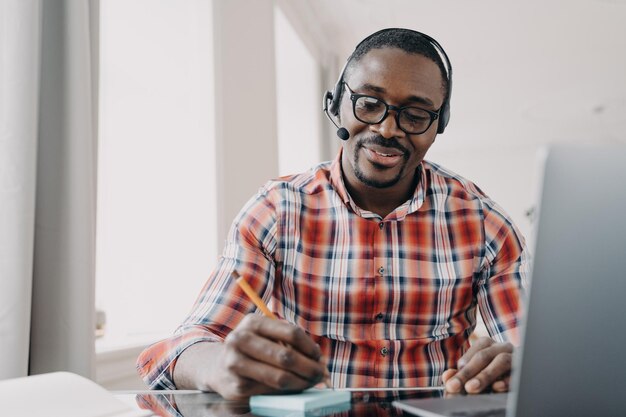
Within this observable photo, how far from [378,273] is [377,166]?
23 centimetres

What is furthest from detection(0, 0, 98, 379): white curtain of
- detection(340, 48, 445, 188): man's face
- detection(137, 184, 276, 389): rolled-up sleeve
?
detection(340, 48, 445, 188): man's face

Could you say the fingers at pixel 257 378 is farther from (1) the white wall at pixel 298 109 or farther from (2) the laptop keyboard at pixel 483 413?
(1) the white wall at pixel 298 109

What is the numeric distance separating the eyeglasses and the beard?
36 millimetres

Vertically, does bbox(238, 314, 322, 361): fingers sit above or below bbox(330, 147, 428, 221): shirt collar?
below

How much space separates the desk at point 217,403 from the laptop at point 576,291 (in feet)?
0.78

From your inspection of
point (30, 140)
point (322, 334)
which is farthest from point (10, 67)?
point (322, 334)

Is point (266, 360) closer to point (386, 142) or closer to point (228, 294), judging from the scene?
point (228, 294)

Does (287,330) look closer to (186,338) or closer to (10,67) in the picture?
(186,338)

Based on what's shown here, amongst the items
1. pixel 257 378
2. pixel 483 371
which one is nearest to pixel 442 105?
pixel 483 371

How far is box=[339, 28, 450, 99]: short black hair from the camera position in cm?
133

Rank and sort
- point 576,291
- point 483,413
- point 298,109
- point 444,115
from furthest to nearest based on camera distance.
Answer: point 298,109 → point 444,115 → point 483,413 → point 576,291

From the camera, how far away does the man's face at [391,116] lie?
50.3 inches

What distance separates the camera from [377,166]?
130 cm

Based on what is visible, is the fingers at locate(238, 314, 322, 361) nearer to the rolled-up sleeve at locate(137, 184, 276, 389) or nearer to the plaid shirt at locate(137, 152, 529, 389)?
the rolled-up sleeve at locate(137, 184, 276, 389)
